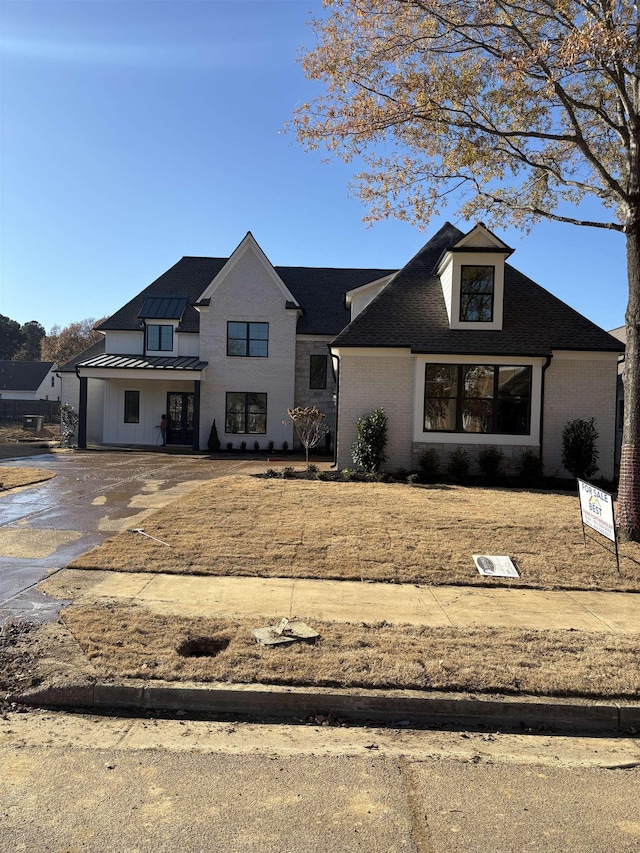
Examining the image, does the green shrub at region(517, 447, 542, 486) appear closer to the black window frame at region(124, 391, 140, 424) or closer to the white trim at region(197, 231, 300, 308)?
the white trim at region(197, 231, 300, 308)

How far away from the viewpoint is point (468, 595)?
270 inches

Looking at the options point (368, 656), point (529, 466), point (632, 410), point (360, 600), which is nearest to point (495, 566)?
point (360, 600)

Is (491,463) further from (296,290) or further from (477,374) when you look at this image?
(296,290)

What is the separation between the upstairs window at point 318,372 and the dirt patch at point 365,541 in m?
12.9

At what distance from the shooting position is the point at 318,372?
80.1 ft

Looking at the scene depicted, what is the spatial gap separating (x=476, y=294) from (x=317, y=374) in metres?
9.46

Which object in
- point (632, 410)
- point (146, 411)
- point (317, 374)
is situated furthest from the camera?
point (146, 411)

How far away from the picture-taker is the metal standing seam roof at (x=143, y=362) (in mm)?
23219

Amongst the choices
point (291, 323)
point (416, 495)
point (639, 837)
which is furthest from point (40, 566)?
point (291, 323)

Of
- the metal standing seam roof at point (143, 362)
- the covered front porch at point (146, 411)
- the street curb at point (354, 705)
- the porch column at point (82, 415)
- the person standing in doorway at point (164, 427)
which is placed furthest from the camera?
the covered front porch at point (146, 411)

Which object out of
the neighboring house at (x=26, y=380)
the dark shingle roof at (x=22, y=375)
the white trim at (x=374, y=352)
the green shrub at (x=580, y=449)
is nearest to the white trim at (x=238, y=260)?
the white trim at (x=374, y=352)

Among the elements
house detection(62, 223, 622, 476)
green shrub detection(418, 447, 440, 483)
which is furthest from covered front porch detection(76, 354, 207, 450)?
green shrub detection(418, 447, 440, 483)

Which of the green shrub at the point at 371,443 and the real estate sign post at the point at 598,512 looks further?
the green shrub at the point at 371,443

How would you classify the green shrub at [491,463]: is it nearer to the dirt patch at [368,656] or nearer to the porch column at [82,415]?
the dirt patch at [368,656]
